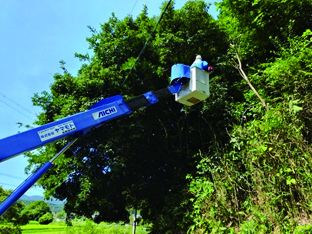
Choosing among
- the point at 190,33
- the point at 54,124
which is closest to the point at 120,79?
the point at 190,33

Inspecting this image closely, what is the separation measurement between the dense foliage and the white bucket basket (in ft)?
6.28

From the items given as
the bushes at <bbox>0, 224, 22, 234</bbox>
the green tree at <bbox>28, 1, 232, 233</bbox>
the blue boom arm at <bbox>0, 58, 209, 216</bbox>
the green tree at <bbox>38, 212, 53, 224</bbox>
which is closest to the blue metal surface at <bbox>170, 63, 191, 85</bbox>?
the blue boom arm at <bbox>0, 58, 209, 216</bbox>

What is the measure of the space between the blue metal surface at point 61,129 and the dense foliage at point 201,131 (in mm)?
2811

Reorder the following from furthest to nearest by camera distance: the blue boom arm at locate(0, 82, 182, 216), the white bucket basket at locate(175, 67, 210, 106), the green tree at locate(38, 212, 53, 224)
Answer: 1. the green tree at locate(38, 212, 53, 224)
2. the white bucket basket at locate(175, 67, 210, 106)
3. the blue boom arm at locate(0, 82, 182, 216)

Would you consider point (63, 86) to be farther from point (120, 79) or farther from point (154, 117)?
point (154, 117)

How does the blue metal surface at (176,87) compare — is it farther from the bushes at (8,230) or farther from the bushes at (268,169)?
the bushes at (8,230)

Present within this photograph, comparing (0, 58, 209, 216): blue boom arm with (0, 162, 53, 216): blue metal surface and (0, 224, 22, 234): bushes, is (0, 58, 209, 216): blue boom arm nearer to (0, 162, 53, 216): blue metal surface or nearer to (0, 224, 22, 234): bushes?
(0, 162, 53, 216): blue metal surface

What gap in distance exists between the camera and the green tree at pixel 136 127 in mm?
6301

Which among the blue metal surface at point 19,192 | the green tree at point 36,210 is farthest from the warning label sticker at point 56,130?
the green tree at point 36,210

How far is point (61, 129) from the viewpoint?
2.62 metres

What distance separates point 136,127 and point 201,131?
79.7 inches

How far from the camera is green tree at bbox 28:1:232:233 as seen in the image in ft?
20.7

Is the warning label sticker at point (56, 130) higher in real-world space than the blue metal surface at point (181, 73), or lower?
lower

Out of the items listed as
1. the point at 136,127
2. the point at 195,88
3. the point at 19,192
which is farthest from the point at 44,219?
the point at 195,88
